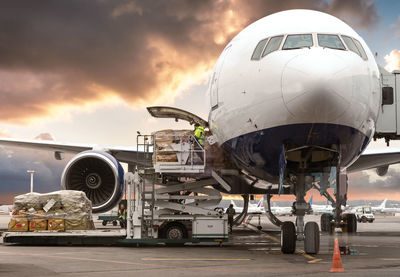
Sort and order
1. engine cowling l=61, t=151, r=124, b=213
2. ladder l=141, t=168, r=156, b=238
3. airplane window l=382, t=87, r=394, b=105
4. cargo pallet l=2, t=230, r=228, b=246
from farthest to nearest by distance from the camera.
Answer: engine cowling l=61, t=151, r=124, b=213 → cargo pallet l=2, t=230, r=228, b=246 → ladder l=141, t=168, r=156, b=238 → airplane window l=382, t=87, r=394, b=105

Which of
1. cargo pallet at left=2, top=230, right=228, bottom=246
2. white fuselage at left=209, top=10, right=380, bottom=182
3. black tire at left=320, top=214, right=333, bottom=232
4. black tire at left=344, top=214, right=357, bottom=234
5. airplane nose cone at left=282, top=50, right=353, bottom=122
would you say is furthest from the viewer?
black tire at left=320, top=214, right=333, bottom=232

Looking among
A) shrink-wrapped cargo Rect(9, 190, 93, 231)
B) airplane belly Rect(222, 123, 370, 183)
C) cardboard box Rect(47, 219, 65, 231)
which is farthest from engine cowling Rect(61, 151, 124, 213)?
airplane belly Rect(222, 123, 370, 183)

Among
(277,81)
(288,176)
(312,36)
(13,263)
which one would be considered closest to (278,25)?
(312,36)

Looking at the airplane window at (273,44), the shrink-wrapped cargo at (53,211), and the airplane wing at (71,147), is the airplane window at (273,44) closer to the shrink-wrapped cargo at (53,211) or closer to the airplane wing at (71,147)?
the shrink-wrapped cargo at (53,211)

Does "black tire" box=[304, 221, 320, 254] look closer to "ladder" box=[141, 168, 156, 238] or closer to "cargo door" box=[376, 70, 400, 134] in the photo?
"cargo door" box=[376, 70, 400, 134]

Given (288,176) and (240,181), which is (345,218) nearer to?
(240,181)

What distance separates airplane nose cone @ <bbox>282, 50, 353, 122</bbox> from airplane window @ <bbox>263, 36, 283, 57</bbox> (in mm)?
725

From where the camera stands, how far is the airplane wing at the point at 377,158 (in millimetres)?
18078

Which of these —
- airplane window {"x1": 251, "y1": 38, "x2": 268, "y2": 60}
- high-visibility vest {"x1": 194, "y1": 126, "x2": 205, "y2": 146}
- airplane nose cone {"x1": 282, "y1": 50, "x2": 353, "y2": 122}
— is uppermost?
airplane window {"x1": 251, "y1": 38, "x2": 268, "y2": 60}

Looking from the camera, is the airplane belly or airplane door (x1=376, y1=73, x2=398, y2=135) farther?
airplane door (x1=376, y1=73, x2=398, y2=135)

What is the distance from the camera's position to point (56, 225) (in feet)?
47.8

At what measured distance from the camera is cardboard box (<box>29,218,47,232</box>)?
1446cm

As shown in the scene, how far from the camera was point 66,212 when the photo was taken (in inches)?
581

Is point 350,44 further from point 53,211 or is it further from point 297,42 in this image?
point 53,211
